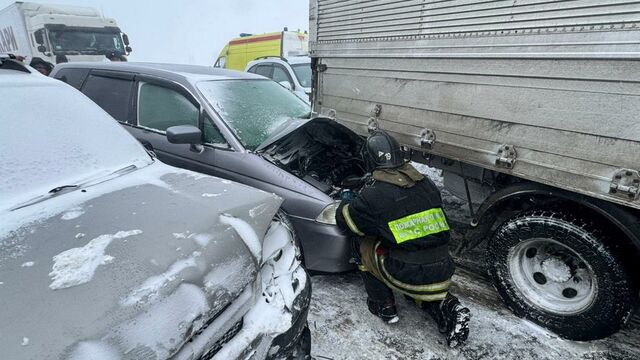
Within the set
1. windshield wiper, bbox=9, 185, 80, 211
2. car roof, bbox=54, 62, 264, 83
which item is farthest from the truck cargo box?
windshield wiper, bbox=9, 185, 80, 211

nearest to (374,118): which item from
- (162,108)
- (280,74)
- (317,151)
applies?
(317,151)

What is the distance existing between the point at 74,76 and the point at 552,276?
18.2 ft

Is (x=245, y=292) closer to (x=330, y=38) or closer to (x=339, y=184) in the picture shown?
(x=339, y=184)

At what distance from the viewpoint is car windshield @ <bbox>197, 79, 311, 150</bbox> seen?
10.7 feet

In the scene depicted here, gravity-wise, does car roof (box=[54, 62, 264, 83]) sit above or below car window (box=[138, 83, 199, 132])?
above

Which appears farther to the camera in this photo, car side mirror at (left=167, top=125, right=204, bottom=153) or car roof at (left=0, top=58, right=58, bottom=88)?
car side mirror at (left=167, top=125, right=204, bottom=153)

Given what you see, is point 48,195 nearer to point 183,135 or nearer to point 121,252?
point 121,252

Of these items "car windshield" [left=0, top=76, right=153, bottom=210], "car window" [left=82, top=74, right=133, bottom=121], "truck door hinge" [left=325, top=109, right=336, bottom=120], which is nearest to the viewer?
"car windshield" [left=0, top=76, right=153, bottom=210]

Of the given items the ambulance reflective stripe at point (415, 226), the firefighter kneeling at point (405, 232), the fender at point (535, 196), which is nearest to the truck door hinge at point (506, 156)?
the fender at point (535, 196)

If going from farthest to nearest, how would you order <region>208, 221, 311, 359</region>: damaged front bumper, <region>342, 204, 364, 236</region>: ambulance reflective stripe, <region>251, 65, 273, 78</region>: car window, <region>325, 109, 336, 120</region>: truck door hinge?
<region>251, 65, 273, 78</region>: car window
<region>325, 109, 336, 120</region>: truck door hinge
<region>342, 204, 364, 236</region>: ambulance reflective stripe
<region>208, 221, 311, 359</region>: damaged front bumper

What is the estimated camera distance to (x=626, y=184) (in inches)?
78.8

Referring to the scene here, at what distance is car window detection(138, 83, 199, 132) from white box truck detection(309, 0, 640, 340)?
1996 millimetres

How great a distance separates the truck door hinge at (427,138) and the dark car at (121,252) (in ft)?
5.45

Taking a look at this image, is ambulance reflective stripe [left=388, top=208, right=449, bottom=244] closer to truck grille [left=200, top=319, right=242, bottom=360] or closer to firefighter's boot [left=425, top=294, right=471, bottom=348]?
firefighter's boot [left=425, top=294, right=471, bottom=348]
